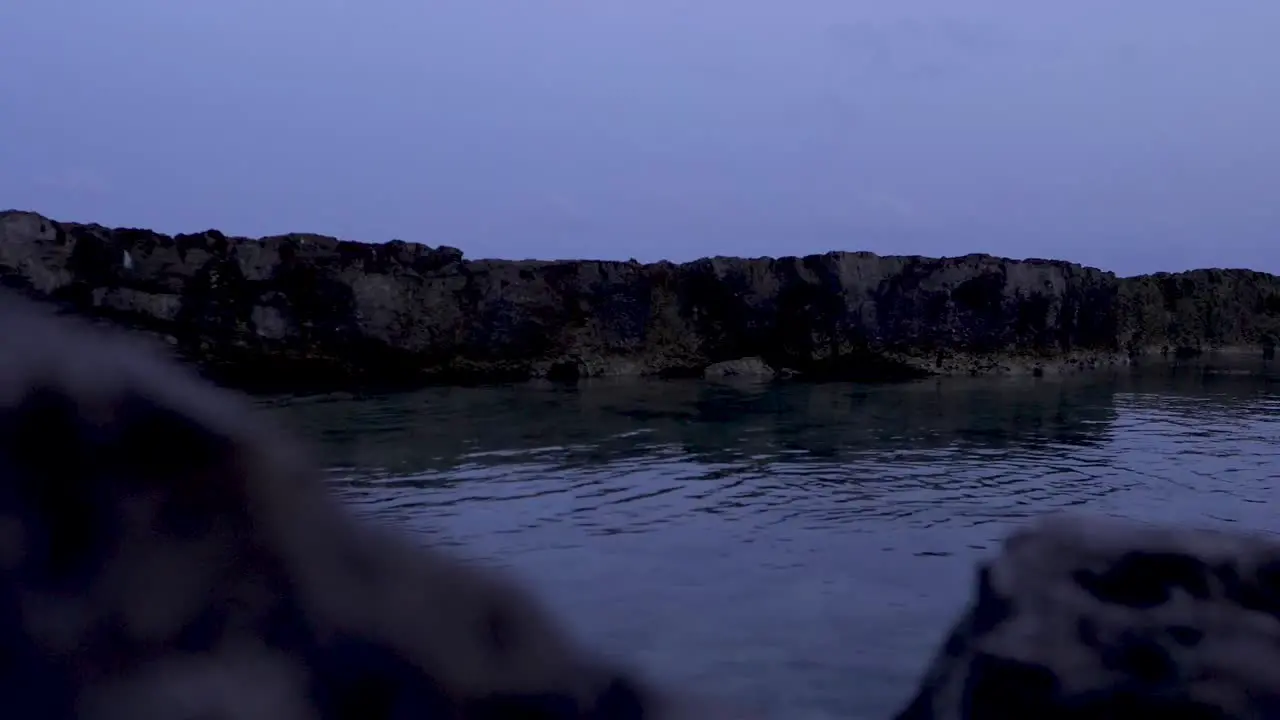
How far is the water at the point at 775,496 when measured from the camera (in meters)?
3.99

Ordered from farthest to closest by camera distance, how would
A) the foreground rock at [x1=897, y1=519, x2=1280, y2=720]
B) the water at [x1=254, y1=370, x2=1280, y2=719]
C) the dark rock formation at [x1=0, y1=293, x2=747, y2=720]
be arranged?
the water at [x1=254, y1=370, x2=1280, y2=719]
the foreground rock at [x1=897, y1=519, x2=1280, y2=720]
the dark rock formation at [x1=0, y1=293, x2=747, y2=720]

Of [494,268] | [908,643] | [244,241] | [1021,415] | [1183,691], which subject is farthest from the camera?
[494,268]

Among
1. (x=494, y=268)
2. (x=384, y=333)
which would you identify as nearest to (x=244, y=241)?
(x=384, y=333)

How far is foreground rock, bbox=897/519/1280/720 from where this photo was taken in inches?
39.1

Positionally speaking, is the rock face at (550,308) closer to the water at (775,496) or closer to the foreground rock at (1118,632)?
the water at (775,496)

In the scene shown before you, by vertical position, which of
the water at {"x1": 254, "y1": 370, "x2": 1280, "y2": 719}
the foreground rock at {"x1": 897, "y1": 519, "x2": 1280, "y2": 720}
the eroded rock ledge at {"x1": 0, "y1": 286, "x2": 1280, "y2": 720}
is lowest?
the water at {"x1": 254, "y1": 370, "x2": 1280, "y2": 719}

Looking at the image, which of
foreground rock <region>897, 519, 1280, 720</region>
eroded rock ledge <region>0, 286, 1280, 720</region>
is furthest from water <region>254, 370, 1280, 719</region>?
foreground rock <region>897, 519, 1280, 720</region>

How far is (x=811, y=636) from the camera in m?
4.05

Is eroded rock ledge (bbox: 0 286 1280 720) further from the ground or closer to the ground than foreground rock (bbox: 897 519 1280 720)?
further from the ground

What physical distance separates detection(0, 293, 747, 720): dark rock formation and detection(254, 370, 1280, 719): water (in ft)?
0.29

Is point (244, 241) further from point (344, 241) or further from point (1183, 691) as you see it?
point (1183, 691)

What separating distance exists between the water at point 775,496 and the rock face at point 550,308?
269 centimetres

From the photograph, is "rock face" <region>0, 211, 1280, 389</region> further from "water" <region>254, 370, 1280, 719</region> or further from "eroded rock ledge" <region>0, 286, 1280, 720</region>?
"eroded rock ledge" <region>0, 286, 1280, 720</region>

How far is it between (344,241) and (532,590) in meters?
17.1
